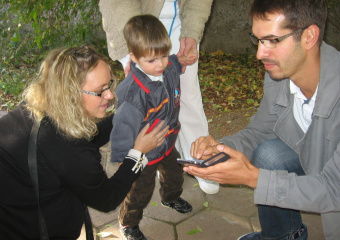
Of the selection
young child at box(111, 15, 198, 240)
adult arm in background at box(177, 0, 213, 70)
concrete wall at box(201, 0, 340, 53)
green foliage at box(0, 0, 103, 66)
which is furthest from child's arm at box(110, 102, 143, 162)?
concrete wall at box(201, 0, 340, 53)

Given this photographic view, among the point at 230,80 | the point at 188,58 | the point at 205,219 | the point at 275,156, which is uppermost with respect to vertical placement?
the point at 188,58

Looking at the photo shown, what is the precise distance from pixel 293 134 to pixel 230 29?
5.48m

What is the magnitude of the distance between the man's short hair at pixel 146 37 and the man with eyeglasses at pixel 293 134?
0.63 metres

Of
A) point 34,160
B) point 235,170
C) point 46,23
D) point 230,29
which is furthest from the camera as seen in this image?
point 230,29

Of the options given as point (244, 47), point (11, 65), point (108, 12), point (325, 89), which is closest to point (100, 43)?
point (11, 65)

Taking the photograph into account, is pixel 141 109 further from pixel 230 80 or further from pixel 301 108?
pixel 230 80

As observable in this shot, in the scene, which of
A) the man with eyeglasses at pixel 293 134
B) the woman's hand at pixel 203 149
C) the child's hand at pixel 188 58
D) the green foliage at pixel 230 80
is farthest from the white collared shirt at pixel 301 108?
the green foliage at pixel 230 80

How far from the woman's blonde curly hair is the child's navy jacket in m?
0.33

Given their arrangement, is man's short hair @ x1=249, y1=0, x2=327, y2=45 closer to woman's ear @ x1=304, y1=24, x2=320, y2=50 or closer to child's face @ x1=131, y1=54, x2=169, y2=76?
woman's ear @ x1=304, y1=24, x2=320, y2=50

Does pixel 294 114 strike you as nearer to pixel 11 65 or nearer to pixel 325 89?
pixel 325 89

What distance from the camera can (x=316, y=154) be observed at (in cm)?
192

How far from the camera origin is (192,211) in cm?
292

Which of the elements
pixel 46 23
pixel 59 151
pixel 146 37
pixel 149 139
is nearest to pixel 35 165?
pixel 59 151

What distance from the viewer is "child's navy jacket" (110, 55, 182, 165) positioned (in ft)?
7.25
